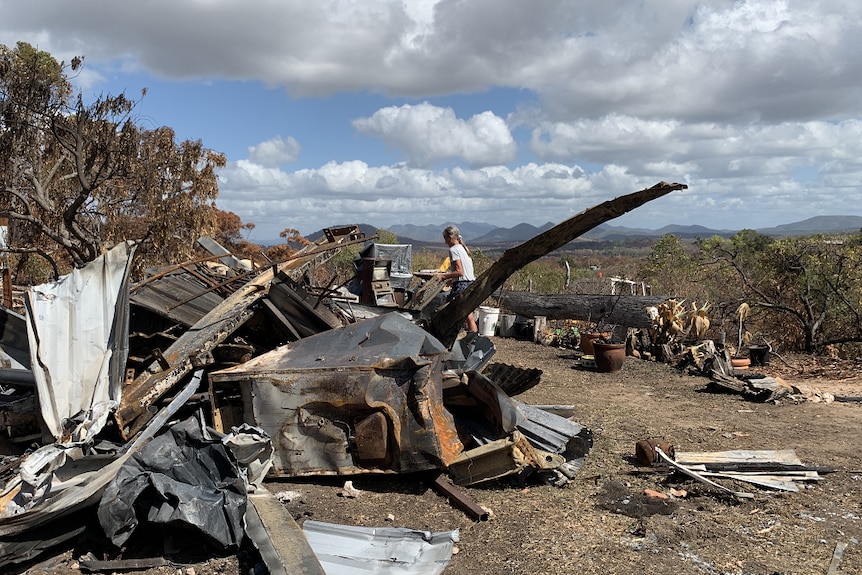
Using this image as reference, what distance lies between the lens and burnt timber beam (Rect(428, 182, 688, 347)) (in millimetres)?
5102

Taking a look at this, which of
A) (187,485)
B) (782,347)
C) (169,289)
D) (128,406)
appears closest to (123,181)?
(169,289)

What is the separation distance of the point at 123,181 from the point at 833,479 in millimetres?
15785

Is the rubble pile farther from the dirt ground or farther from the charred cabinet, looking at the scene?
the charred cabinet

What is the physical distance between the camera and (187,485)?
12.4 ft

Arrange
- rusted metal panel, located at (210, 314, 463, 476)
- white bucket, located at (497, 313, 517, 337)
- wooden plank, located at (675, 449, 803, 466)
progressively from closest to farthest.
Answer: rusted metal panel, located at (210, 314, 463, 476) → wooden plank, located at (675, 449, 803, 466) → white bucket, located at (497, 313, 517, 337)

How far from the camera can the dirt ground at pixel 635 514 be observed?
3729mm

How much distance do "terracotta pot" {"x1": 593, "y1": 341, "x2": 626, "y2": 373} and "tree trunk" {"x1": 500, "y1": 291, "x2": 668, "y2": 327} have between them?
1803mm

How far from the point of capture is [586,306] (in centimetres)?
1249

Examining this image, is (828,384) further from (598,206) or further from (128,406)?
(128,406)

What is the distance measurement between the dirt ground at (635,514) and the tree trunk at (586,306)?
4743 millimetres

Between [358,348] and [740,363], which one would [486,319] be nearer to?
[740,363]

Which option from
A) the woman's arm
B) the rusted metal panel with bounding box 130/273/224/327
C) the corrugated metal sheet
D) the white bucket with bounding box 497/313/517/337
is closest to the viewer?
the corrugated metal sheet

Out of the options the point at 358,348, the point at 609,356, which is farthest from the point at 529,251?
the point at 609,356

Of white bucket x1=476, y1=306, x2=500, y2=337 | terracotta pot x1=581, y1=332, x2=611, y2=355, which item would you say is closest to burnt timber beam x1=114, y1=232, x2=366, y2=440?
terracotta pot x1=581, y1=332, x2=611, y2=355
